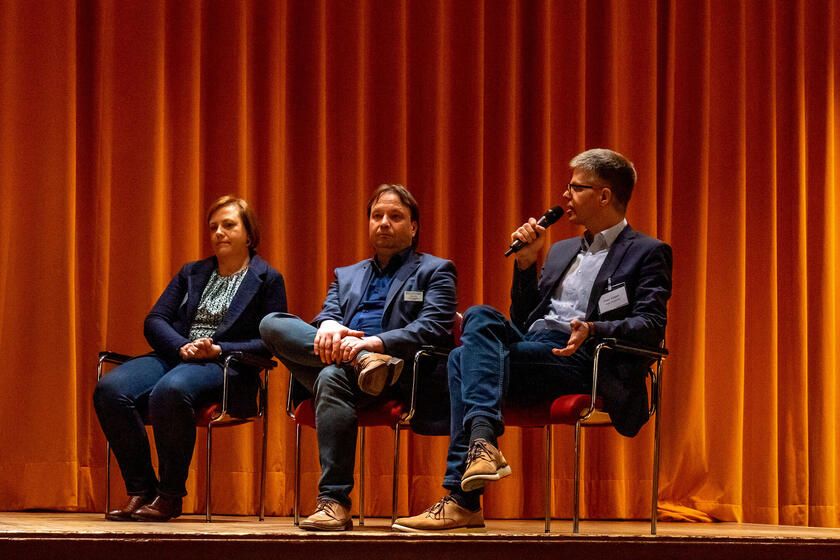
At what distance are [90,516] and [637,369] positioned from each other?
7.05ft

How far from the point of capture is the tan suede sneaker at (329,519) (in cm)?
262

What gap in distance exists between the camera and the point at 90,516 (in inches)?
145

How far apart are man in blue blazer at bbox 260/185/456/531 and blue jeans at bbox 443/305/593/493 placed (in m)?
0.23

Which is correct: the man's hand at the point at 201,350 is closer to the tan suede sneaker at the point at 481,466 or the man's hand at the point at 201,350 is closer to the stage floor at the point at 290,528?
the stage floor at the point at 290,528

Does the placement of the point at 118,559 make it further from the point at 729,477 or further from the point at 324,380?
the point at 729,477

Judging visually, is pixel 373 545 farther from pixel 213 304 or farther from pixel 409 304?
pixel 213 304

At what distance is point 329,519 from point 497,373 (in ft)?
2.02

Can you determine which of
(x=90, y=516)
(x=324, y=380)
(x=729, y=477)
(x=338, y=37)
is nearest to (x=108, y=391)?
(x=90, y=516)

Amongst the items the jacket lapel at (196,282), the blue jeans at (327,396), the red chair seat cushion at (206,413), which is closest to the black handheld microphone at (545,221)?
the blue jeans at (327,396)

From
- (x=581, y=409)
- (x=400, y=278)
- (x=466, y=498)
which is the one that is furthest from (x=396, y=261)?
(x=466, y=498)

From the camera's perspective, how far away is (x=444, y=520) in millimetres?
2590

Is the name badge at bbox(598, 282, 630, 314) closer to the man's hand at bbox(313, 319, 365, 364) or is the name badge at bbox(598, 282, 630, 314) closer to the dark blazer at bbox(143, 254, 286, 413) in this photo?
the man's hand at bbox(313, 319, 365, 364)

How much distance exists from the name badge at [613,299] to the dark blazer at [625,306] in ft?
0.06

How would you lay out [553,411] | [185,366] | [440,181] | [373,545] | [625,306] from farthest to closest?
[440,181] → [185,366] → [625,306] → [553,411] → [373,545]
